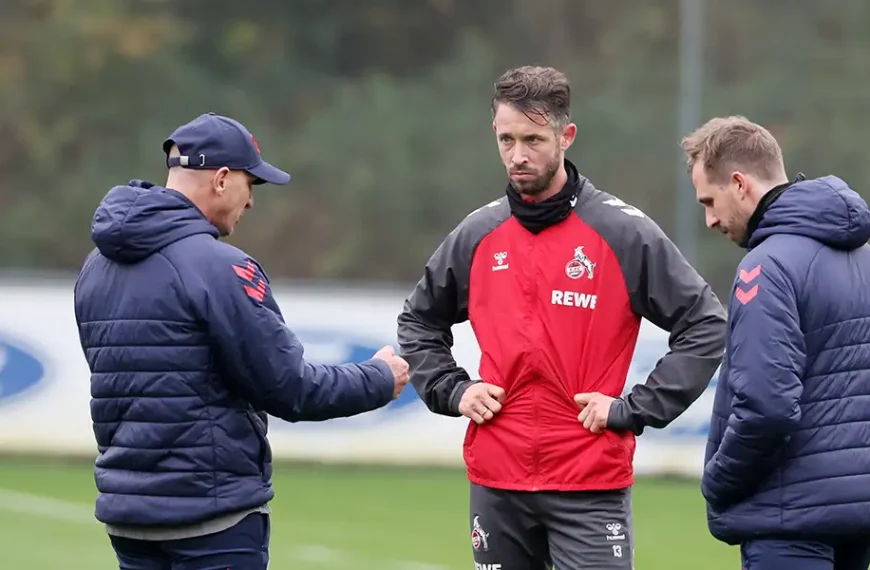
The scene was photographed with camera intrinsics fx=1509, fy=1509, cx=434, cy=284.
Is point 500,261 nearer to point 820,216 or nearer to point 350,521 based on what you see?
point 820,216

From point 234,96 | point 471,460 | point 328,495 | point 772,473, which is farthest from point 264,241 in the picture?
point 772,473

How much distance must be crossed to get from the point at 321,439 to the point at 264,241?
126 inches

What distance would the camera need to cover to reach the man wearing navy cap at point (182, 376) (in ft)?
14.0

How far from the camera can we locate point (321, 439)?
11.5 m

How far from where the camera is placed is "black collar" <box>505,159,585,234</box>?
4.91 m

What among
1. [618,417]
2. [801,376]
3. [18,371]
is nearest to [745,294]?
[801,376]

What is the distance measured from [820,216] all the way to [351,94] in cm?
1048

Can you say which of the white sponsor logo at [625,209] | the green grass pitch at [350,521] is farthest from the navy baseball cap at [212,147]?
the green grass pitch at [350,521]

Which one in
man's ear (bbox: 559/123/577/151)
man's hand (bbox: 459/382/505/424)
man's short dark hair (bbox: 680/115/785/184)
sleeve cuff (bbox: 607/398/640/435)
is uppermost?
man's ear (bbox: 559/123/577/151)

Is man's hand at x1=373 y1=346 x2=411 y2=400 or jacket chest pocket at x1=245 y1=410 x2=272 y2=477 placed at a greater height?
man's hand at x1=373 y1=346 x2=411 y2=400

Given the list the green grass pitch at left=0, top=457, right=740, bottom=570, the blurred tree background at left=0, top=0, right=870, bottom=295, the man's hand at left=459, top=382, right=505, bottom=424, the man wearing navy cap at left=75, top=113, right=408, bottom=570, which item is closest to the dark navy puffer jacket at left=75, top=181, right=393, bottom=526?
the man wearing navy cap at left=75, top=113, right=408, bottom=570

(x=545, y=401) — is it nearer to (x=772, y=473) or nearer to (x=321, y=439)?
(x=772, y=473)

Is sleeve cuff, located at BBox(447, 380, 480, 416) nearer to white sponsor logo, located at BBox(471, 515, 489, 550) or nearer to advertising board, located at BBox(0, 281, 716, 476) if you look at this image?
white sponsor logo, located at BBox(471, 515, 489, 550)

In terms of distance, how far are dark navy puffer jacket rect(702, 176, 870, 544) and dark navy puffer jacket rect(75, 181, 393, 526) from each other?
1278mm
